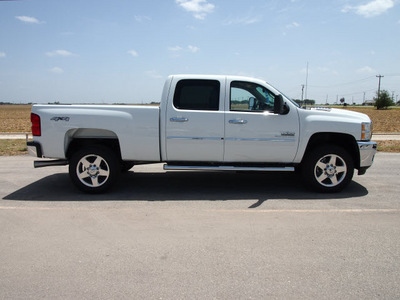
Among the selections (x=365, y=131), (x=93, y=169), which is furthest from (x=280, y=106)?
(x=93, y=169)

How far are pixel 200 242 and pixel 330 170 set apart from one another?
10.0 feet

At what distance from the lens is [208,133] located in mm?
5348

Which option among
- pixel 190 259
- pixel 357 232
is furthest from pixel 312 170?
pixel 190 259

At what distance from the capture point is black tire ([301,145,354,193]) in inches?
215

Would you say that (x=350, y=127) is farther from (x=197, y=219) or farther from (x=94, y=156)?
(x=94, y=156)

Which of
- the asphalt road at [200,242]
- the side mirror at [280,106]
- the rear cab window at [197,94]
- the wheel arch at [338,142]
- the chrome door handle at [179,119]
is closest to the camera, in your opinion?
the asphalt road at [200,242]

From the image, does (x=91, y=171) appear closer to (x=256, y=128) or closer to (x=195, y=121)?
(x=195, y=121)

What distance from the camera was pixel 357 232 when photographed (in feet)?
12.6

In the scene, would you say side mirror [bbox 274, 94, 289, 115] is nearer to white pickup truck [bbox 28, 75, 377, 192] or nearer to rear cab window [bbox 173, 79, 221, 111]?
white pickup truck [bbox 28, 75, 377, 192]

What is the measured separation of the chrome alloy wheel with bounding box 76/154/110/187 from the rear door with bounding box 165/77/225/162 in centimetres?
114

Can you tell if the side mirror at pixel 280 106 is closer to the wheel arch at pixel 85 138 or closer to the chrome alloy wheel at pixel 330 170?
Answer: the chrome alloy wheel at pixel 330 170

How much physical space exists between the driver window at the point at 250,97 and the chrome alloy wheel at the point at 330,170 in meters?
1.31

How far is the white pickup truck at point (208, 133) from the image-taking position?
533cm

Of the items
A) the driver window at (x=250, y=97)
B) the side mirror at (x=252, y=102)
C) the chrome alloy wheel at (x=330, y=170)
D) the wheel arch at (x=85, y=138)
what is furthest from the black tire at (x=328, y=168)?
the wheel arch at (x=85, y=138)
